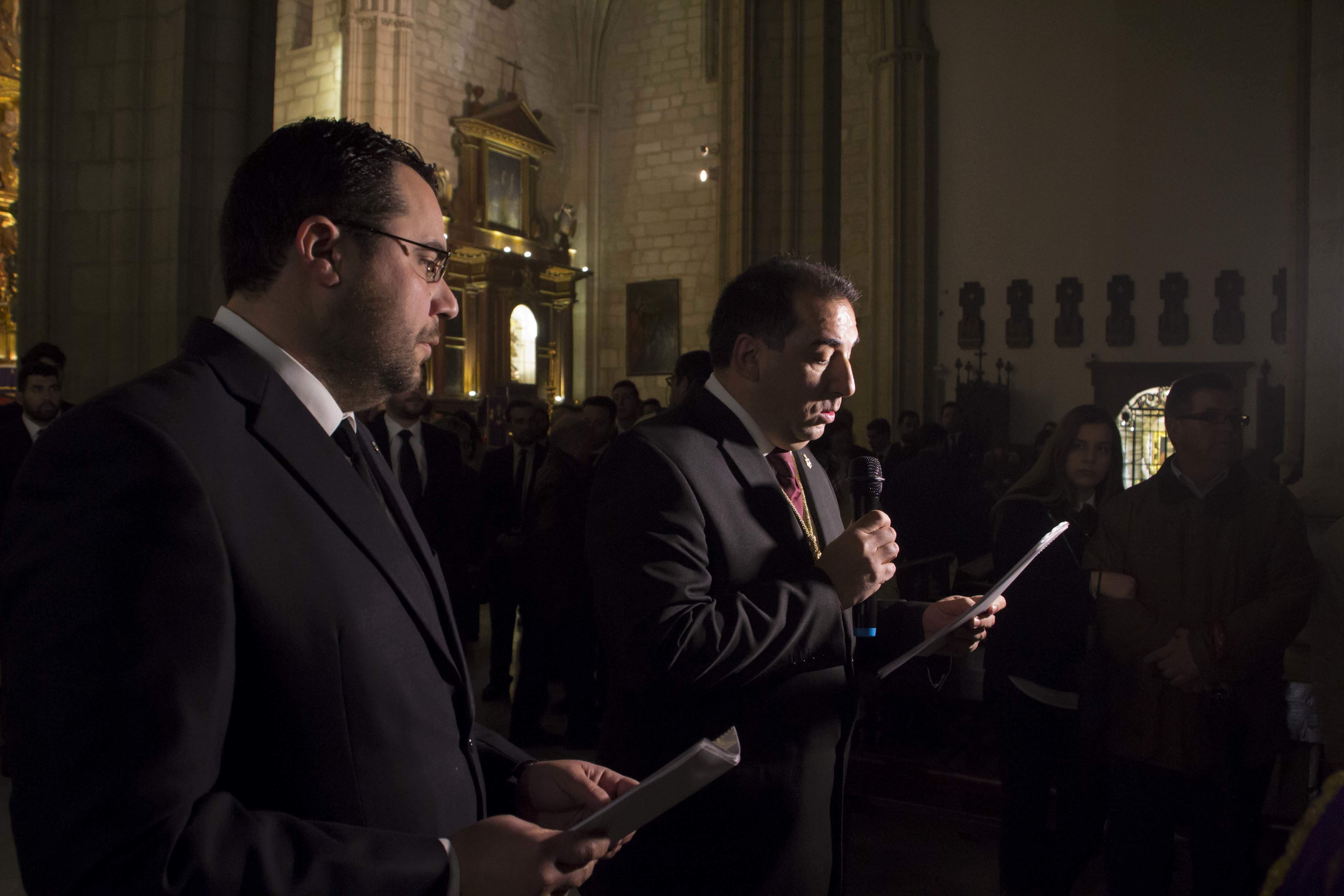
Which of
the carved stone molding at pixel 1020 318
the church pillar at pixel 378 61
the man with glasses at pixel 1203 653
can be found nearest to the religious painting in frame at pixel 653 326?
the church pillar at pixel 378 61

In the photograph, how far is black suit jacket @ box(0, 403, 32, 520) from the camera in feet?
13.7

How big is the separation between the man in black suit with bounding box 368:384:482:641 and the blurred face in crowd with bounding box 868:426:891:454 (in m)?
4.68

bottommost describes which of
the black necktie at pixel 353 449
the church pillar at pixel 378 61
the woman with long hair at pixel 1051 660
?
the woman with long hair at pixel 1051 660

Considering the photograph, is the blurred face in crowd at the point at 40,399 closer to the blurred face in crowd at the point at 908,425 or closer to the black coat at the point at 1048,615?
the black coat at the point at 1048,615

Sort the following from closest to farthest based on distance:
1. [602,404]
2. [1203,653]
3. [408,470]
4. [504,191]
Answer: [1203,653]
[408,470]
[602,404]
[504,191]

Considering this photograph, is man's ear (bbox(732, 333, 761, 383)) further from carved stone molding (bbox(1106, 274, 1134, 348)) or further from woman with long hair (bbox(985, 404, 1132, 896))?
carved stone molding (bbox(1106, 274, 1134, 348))

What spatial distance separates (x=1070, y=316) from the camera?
1277 centimetres

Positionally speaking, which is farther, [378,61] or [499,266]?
[499,266]

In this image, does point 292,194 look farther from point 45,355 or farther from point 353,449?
point 45,355

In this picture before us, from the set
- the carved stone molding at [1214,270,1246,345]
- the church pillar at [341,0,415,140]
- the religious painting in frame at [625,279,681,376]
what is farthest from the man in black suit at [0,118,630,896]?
the religious painting in frame at [625,279,681,376]

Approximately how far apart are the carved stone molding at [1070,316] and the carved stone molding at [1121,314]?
0.36 metres

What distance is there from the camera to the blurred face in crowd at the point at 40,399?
4348 mm

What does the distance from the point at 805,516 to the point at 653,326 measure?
1657 cm

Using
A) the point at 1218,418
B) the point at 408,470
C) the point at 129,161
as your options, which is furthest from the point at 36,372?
the point at 1218,418
